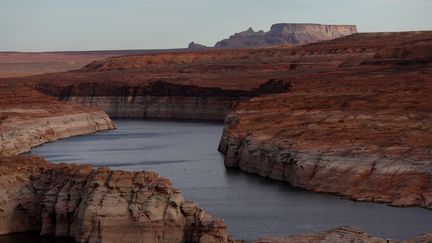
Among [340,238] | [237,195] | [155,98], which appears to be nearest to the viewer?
[340,238]

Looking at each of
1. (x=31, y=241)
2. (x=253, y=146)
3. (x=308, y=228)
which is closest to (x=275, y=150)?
(x=253, y=146)

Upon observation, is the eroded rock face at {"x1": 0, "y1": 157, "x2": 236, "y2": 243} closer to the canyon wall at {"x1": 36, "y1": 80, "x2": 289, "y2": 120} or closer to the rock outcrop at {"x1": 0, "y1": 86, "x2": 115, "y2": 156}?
the rock outcrop at {"x1": 0, "y1": 86, "x2": 115, "y2": 156}

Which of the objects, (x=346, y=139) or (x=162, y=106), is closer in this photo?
(x=346, y=139)

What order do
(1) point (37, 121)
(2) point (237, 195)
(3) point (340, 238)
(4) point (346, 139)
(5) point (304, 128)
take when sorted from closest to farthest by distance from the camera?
1. (3) point (340, 238)
2. (2) point (237, 195)
3. (4) point (346, 139)
4. (5) point (304, 128)
5. (1) point (37, 121)

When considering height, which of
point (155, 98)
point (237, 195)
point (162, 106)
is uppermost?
point (237, 195)

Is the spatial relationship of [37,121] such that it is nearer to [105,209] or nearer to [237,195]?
[237,195]

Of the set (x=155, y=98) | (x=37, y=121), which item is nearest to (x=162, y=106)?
(x=155, y=98)

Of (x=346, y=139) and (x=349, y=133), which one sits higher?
(x=349, y=133)
